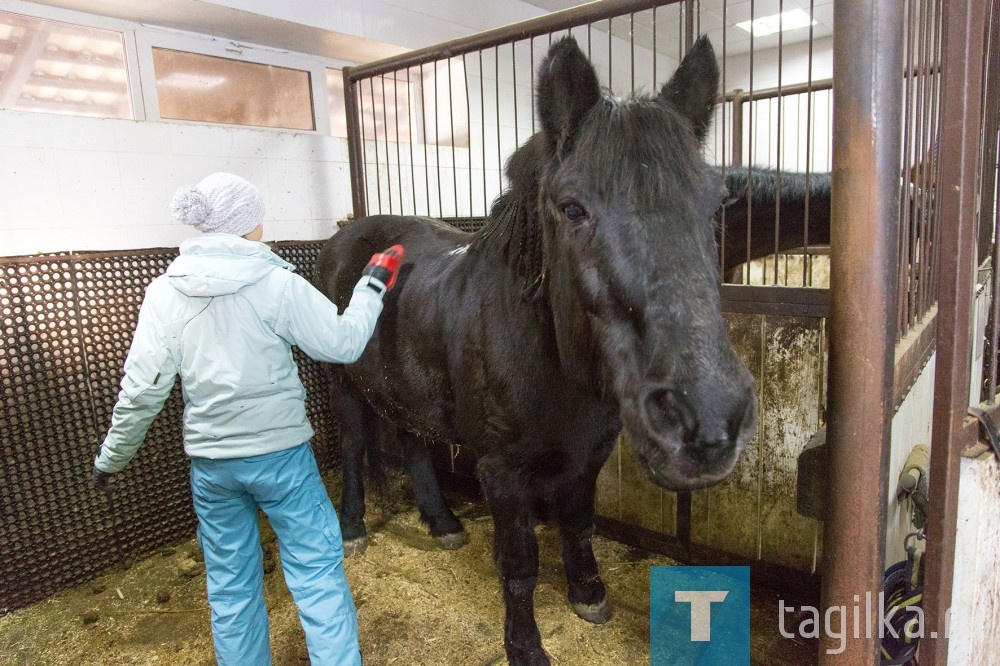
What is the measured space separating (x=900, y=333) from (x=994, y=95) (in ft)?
4.87

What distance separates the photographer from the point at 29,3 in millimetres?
2795

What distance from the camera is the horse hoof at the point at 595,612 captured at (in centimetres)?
229

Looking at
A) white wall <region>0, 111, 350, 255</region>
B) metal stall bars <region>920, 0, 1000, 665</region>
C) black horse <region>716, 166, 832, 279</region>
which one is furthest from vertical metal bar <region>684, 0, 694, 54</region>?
white wall <region>0, 111, 350, 255</region>

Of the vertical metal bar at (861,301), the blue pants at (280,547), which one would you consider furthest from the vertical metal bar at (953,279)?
the blue pants at (280,547)

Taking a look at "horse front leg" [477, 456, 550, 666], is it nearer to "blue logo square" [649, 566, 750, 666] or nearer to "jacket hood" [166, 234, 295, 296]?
"blue logo square" [649, 566, 750, 666]

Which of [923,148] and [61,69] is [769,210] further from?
[61,69]

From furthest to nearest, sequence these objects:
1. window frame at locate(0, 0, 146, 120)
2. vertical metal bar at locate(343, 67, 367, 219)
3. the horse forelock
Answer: vertical metal bar at locate(343, 67, 367, 219) < window frame at locate(0, 0, 146, 120) < the horse forelock

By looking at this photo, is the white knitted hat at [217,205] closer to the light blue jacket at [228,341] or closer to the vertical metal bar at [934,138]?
the light blue jacket at [228,341]

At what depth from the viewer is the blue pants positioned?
1.81 m

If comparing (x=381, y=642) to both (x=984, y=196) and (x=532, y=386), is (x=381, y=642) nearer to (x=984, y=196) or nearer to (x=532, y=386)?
(x=532, y=386)

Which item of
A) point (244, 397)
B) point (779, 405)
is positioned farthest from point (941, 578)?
point (244, 397)

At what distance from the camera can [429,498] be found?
3062mm

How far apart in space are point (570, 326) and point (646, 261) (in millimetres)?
354

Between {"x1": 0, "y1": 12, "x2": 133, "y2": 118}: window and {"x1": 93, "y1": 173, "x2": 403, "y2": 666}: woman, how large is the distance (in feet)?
6.10
